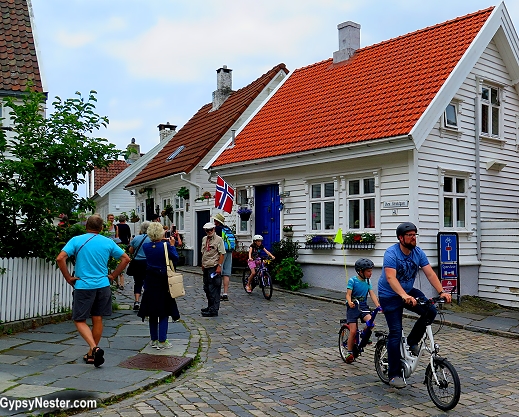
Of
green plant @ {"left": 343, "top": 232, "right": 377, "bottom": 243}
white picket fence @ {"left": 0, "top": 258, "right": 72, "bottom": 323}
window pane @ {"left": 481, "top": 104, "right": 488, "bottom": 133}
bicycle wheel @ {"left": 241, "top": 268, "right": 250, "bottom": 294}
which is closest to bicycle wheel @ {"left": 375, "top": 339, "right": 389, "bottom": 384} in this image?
white picket fence @ {"left": 0, "top": 258, "right": 72, "bottom": 323}

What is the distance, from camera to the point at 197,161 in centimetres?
2211

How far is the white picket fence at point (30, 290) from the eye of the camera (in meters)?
9.41

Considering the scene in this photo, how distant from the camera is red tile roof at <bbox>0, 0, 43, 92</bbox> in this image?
14602 mm

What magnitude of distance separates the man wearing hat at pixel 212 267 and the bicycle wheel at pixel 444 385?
5603 mm

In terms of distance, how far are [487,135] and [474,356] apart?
27.9 feet

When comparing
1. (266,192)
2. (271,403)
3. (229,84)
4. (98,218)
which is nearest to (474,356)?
(271,403)

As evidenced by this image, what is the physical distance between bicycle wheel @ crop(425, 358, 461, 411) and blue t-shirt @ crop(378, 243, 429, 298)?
34.0 inches

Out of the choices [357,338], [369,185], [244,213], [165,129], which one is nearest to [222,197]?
[244,213]

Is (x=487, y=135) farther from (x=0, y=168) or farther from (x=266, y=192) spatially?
(x=0, y=168)

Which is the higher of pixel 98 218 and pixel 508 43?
pixel 508 43

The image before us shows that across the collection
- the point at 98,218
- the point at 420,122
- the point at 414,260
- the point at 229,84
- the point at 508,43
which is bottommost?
the point at 414,260

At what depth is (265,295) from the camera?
535 inches

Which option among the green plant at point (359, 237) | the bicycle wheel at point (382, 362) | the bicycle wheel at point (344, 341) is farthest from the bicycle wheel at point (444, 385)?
the green plant at point (359, 237)

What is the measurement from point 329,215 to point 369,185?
1499mm
